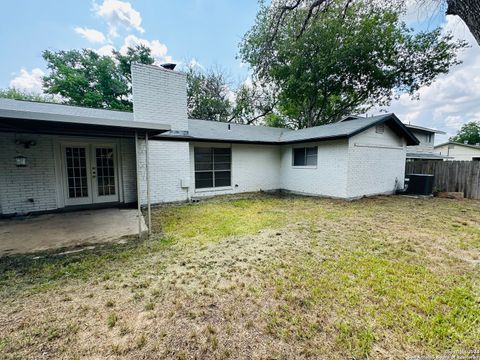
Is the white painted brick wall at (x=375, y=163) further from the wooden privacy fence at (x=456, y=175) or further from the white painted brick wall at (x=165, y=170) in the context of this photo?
the white painted brick wall at (x=165, y=170)

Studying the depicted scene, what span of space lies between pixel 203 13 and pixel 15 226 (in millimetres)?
10912

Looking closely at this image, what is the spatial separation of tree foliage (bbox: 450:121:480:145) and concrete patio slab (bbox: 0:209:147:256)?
192 feet

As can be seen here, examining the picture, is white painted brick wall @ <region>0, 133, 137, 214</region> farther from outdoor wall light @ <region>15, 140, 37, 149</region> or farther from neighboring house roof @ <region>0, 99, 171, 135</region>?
neighboring house roof @ <region>0, 99, 171, 135</region>

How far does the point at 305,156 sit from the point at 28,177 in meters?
9.74

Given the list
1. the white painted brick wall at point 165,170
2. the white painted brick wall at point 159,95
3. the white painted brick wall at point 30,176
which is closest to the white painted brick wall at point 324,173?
the white painted brick wall at point 165,170

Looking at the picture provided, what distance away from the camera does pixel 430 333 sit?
1881 millimetres

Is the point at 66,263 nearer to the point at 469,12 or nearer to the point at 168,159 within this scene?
the point at 168,159

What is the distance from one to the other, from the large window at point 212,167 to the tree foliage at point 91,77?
573 inches

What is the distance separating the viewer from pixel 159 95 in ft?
24.0

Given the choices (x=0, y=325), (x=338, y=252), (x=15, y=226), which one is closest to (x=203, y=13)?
(x=15, y=226)

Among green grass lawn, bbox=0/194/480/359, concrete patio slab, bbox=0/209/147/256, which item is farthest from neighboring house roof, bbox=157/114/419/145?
green grass lawn, bbox=0/194/480/359

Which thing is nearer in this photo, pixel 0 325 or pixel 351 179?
pixel 0 325

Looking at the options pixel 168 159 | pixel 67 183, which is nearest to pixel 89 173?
pixel 67 183

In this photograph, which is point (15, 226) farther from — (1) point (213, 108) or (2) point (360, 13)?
(2) point (360, 13)
